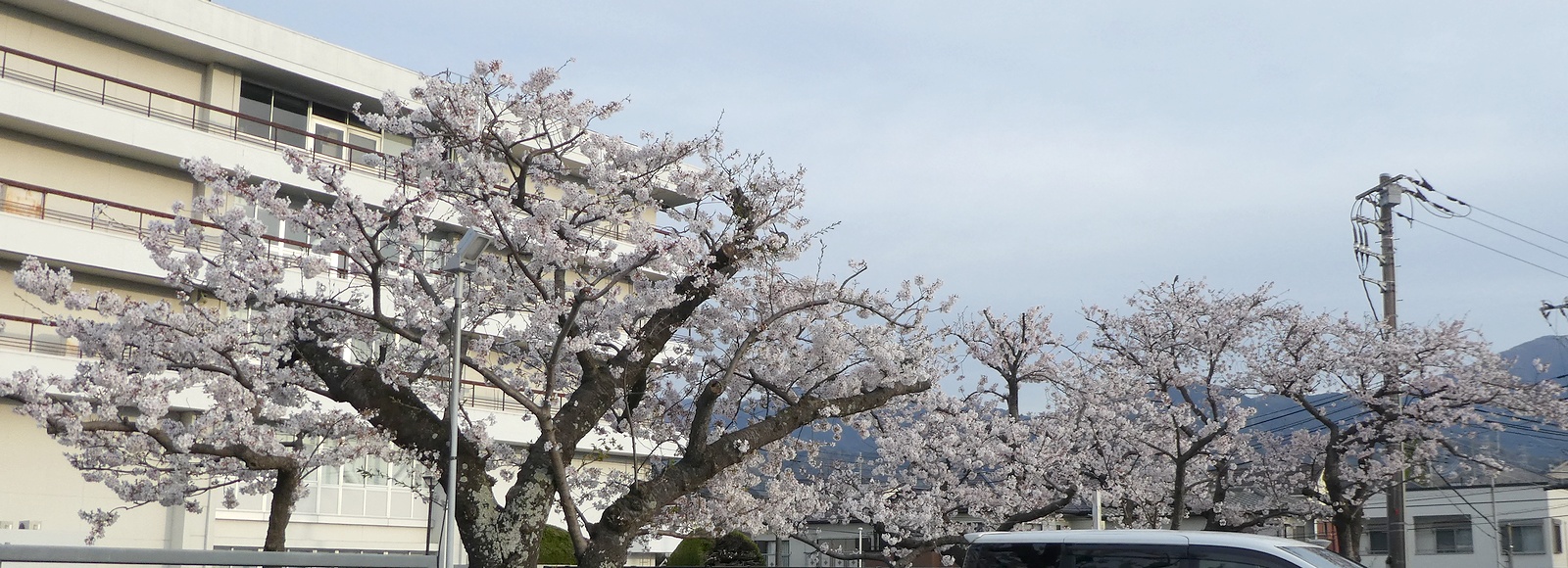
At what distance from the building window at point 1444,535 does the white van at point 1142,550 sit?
4367 cm

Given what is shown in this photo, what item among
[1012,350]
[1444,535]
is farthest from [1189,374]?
[1444,535]

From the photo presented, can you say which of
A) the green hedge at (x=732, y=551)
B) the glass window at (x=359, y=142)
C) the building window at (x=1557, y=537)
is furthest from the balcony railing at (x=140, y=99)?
the building window at (x=1557, y=537)

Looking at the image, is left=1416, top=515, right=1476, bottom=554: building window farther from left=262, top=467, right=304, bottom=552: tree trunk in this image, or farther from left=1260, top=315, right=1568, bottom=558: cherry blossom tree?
left=262, top=467, right=304, bottom=552: tree trunk

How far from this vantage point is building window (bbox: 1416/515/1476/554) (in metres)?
49.3

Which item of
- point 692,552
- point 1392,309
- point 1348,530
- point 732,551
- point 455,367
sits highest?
point 1392,309

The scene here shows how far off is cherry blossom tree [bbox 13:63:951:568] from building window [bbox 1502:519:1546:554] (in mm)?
39793

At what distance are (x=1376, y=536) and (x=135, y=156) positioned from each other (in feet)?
160

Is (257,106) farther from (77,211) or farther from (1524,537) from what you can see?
(1524,537)

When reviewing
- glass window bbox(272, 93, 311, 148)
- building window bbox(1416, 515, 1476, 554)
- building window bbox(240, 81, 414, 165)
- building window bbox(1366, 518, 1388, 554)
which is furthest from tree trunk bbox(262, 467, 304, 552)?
building window bbox(1366, 518, 1388, 554)

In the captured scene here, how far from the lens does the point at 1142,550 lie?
1167 cm

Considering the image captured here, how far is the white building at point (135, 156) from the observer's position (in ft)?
81.4

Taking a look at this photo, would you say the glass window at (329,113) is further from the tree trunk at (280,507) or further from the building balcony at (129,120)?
the tree trunk at (280,507)

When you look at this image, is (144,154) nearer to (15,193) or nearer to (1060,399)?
(15,193)

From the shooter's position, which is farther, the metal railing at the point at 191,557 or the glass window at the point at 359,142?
the glass window at the point at 359,142
